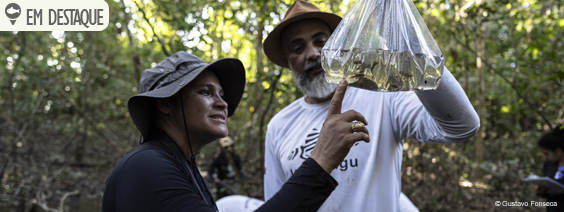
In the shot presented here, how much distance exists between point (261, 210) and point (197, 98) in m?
0.68


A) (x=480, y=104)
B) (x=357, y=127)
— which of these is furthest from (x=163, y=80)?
(x=480, y=104)

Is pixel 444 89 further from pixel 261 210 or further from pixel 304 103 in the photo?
pixel 304 103

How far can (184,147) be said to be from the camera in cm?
146

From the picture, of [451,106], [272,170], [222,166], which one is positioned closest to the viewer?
[451,106]

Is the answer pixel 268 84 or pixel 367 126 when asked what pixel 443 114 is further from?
pixel 268 84

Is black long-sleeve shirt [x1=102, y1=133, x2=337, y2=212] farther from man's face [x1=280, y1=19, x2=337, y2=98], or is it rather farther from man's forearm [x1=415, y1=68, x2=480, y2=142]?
man's face [x1=280, y1=19, x2=337, y2=98]

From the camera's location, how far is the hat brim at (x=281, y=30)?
183 centimetres

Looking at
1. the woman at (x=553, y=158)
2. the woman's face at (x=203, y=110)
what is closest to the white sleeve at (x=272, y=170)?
the woman's face at (x=203, y=110)

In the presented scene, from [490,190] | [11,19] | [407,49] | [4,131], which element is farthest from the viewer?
[4,131]

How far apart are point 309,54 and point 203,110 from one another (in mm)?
706

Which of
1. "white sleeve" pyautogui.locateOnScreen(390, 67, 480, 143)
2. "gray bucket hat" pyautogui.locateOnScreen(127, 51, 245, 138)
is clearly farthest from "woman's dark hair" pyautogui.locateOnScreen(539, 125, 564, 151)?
"gray bucket hat" pyautogui.locateOnScreen(127, 51, 245, 138)

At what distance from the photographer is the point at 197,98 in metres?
1.47

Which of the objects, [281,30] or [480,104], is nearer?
[281,30]

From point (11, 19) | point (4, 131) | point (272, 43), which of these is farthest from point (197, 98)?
point (4, 131)
